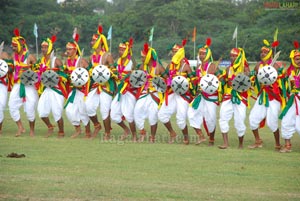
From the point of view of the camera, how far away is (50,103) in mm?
16078

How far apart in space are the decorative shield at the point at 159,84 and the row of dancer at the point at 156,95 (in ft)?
0.27

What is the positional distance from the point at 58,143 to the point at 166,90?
8.15ft

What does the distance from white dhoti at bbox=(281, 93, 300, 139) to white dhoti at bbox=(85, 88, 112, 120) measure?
3.81 m

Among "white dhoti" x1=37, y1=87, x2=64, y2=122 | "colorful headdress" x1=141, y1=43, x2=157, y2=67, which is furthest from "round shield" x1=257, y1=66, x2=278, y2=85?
"white dhoti" x1=37, y1=87, x2=64, y2=122

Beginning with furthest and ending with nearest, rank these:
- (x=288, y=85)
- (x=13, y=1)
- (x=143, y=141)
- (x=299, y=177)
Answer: (x=13, y=1)
(x=143, y=141)
(x=288, y=85)
(x=299, y=177)

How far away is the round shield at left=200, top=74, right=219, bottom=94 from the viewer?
14727 mm

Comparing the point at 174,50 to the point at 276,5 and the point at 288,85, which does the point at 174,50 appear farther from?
the point at 276,5

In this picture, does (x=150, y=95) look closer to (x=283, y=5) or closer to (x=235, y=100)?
(x=235, y=100)

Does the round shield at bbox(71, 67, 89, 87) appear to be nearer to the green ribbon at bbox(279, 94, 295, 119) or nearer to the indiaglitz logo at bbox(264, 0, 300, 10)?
the green ribbon at bbox(279, 94, 295, 119)

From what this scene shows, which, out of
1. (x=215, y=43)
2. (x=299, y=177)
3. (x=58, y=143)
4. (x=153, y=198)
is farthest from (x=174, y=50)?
(x=215, y=43)

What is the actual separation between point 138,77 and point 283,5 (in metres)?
25.8

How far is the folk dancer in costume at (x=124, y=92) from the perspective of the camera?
619 inches

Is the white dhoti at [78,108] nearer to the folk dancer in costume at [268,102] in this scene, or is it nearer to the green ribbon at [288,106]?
the folk dancer in costume at [268,102]

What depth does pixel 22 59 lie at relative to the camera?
16250 mm
